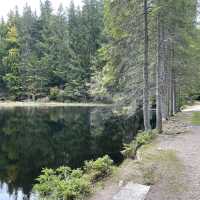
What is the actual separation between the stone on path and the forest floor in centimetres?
14

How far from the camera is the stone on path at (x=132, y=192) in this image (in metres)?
7.16

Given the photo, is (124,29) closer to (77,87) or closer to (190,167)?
(190,167)

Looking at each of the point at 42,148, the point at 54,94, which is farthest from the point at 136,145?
the point at 54,94

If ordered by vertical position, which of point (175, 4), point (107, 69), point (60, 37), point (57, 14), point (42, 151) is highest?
point (57, 14)

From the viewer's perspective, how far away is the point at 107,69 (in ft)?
66.4

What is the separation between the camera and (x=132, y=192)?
24.6ft

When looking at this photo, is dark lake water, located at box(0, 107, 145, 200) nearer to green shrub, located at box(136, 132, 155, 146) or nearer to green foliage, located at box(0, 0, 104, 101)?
green shrub, located at box(136, 132, 155, 146)

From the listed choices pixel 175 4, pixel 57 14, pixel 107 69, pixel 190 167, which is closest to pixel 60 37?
pixel 57 14

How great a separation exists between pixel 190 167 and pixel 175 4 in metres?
9.08

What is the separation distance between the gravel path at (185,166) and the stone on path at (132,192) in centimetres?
14

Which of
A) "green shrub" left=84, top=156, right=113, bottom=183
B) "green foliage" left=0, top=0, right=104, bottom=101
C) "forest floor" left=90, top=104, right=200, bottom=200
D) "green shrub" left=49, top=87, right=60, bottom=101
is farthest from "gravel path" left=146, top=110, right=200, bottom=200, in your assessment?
"green foliage" left=0, top=0, right=104, bottom=101

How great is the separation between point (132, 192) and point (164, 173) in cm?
167

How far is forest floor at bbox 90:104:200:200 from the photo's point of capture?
296 inches

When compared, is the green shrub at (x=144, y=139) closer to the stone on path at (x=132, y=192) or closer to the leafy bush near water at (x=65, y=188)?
the leafy bush near water at (x=65, y=188)
